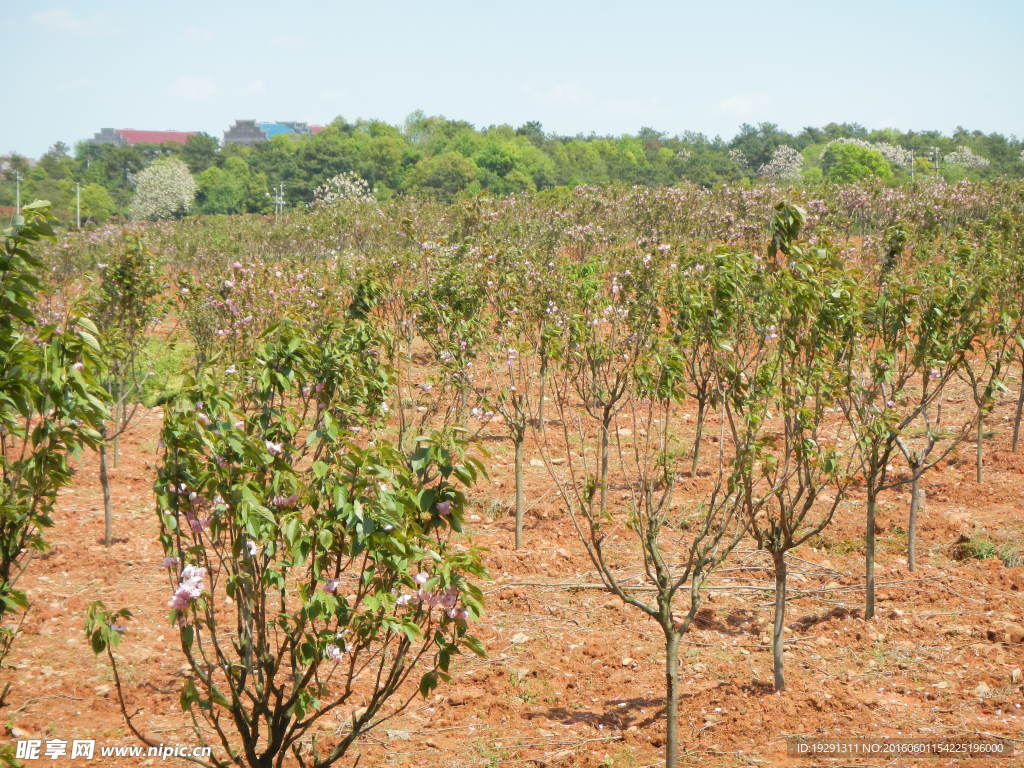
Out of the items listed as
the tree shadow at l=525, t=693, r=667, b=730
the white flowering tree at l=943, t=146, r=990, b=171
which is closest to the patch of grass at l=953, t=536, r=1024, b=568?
the tree shadow at l=525, t=693, r=667, b=730

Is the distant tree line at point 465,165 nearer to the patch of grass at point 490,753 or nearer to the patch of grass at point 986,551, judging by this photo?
the patch of grass at point 986,551

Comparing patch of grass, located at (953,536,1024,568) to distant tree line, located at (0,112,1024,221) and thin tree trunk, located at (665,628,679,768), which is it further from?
distant tree line, located at (0,112,1024,221)

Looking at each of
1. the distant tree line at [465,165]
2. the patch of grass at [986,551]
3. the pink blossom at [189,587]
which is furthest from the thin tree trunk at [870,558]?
the distant tree line at [465,165]

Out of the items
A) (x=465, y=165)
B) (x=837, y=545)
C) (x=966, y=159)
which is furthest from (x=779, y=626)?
(x=966, y=159)

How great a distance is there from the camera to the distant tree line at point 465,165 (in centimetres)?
7938

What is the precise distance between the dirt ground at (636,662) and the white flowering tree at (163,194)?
74.1 m

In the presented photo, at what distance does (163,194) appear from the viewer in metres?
79.8

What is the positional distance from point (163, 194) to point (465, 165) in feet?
92.1

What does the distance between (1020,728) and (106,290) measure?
1114 cm

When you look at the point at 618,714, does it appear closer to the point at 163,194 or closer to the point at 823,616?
the point at 823,616

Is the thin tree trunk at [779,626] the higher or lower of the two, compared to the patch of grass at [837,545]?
higher

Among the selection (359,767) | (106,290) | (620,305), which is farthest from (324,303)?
(359,767)

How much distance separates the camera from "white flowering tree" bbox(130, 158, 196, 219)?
7925 cm

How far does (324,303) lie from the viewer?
1187cm
